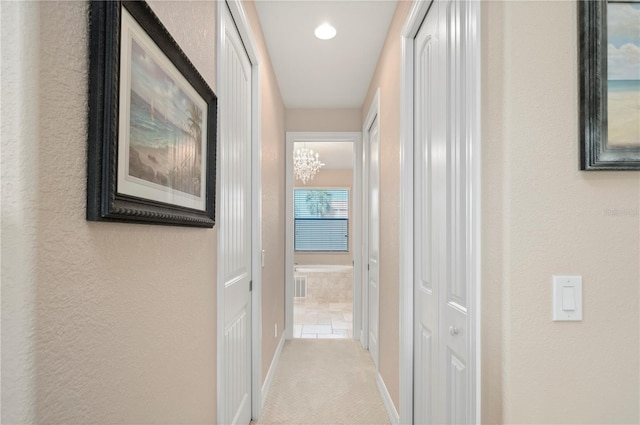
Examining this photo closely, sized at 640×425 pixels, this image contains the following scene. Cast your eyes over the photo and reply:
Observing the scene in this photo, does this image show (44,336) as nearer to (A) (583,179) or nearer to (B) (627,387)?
(A) (583,179)

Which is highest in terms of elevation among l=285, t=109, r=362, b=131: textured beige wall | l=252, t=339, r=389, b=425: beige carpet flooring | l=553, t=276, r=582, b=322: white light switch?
l=285, t=109, r=362, b=131: textured beige wall

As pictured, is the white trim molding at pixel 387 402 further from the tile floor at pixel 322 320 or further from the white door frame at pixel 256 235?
the tile floor at pixel 322 320

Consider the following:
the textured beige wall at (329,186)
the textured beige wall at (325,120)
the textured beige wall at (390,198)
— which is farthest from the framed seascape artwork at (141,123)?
the textured beige wall at (329,186)

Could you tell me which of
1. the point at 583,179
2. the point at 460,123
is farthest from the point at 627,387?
the point at 460,123

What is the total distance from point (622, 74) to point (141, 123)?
1199 millimetres

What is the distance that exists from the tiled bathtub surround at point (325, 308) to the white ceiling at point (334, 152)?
83.7 inches

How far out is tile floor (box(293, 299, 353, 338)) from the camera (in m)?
4.60

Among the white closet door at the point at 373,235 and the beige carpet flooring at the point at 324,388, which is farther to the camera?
the white closet door at the point at 373,235

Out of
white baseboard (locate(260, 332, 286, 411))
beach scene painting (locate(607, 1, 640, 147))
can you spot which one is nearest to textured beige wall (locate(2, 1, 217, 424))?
beach scene painting (locate(607, 1, 640, 147))

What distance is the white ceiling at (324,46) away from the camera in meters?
2.43

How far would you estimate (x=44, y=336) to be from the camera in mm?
572

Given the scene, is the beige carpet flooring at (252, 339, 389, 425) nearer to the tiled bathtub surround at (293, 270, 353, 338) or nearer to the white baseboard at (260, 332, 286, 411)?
the white baseboard at (260, 332, 286, 411)

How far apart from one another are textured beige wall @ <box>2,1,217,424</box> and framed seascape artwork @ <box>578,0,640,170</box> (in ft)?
3.71

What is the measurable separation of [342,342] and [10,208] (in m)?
4.04
